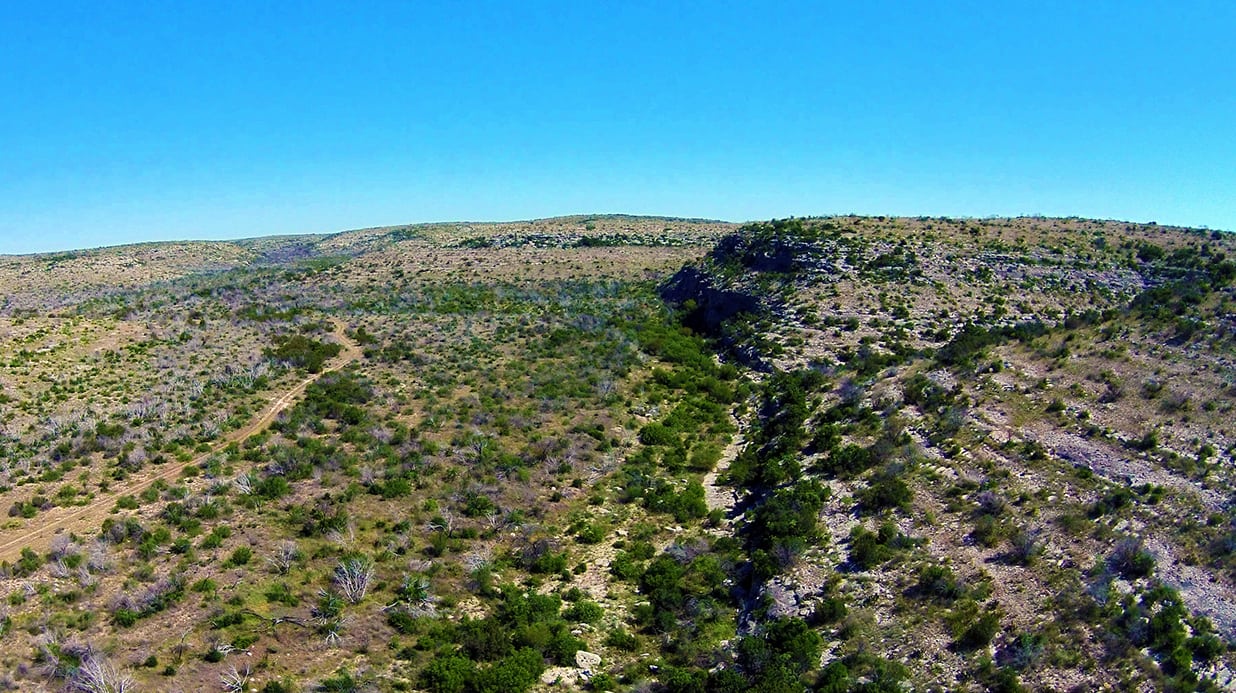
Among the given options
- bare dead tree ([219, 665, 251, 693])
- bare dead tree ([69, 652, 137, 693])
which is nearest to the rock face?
bare dead tree ([219, 665, 251, 693])

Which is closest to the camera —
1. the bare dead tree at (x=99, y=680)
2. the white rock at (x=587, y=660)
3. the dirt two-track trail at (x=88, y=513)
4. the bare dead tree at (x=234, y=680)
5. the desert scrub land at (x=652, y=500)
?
the bare dead tree at (x=99, y=680)

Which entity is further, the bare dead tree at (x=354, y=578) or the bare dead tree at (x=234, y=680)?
the bare dead tree at (x=354, y=578)

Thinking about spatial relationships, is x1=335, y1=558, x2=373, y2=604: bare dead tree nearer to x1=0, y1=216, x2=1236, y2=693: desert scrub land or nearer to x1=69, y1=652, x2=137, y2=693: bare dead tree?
x1=0, y1=216, x2=1236, y2=693: desert scrub land

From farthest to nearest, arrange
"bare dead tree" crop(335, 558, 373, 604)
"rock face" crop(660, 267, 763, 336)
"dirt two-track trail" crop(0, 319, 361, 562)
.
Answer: "rock face" crop(660, 267, 763, 336) → "dirt two-track trail" crop(0, 319, 361, 562) → "bare dead tree" crop(335, 558, 373, 604)

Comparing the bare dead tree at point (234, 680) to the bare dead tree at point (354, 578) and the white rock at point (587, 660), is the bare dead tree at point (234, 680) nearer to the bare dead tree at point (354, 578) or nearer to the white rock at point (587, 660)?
the bare dead tree at point (354, 578)

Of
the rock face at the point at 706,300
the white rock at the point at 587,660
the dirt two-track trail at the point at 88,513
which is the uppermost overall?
the rock face at the point at 706,300

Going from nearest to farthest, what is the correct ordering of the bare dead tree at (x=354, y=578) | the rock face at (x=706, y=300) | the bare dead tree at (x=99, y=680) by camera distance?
the bare dead tree at (x=99, y=680)
the bare dead tree at (x=354, y=578)
the rock face at (x=706, y=300)

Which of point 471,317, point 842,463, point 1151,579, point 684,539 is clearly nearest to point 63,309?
point 471,317

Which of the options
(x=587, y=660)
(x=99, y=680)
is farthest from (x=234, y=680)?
(x=587, y=660)

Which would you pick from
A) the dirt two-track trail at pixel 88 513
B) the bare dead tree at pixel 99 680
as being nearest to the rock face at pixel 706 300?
the dirt two-track trail at pixel 88 513

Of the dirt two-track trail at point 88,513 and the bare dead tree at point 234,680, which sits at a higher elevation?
the dirt two-track trail at point 88,513
